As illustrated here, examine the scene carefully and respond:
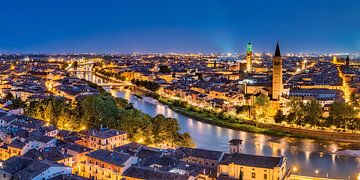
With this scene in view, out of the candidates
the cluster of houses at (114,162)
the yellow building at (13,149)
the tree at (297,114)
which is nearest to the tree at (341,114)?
the tree at (297,114)

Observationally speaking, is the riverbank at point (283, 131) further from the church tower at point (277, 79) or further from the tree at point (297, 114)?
the church tower at point (277, 79)

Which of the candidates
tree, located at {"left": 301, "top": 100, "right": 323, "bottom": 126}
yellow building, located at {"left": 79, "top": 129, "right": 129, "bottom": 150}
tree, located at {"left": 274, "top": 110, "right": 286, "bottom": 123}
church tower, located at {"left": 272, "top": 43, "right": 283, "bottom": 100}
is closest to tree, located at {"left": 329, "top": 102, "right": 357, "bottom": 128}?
tree, located at {"left": 301, "top": 100, "right": 323, "bottom": 126}

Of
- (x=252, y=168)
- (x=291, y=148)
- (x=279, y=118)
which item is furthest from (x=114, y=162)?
(x=279, y=118)

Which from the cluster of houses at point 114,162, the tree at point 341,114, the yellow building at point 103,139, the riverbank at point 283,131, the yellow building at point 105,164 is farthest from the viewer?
the tree at point 341,114

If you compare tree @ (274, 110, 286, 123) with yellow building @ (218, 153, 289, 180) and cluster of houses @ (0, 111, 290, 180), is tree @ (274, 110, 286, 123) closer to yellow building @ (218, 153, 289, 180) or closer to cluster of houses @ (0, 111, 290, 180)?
cluster of houses @ (0, 111, 290, 180)

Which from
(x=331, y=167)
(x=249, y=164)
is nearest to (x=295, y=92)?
(x=331, y=167)
